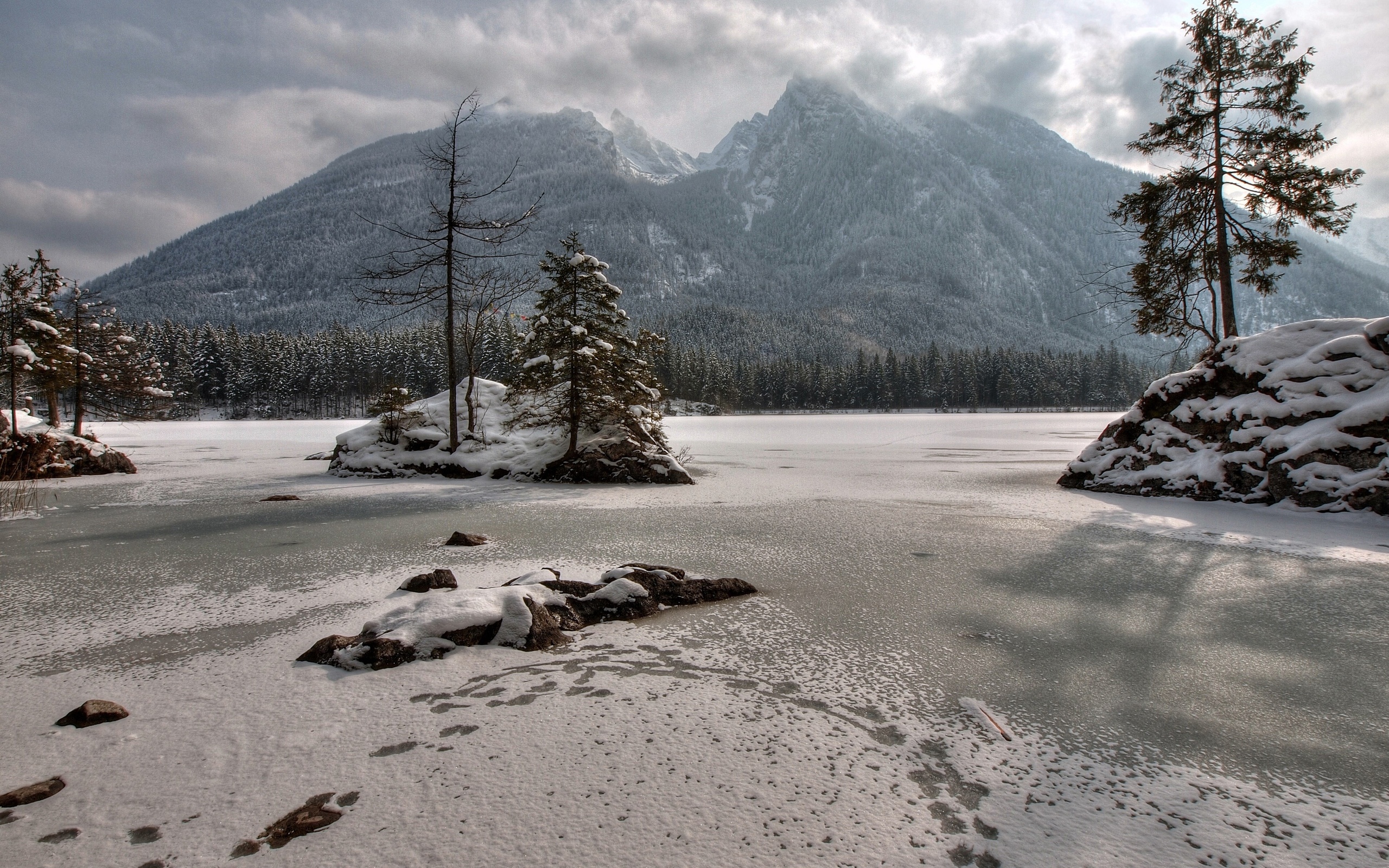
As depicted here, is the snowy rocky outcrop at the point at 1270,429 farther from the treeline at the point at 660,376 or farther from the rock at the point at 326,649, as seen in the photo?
the treeline at the point at 660,376

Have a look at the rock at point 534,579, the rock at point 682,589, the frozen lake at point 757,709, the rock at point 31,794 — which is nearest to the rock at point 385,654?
the frozen lake at point 757,709

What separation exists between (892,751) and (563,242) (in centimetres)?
1383

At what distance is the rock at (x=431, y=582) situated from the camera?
5.00m

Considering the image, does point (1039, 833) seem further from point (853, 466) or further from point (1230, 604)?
point (853, 466)

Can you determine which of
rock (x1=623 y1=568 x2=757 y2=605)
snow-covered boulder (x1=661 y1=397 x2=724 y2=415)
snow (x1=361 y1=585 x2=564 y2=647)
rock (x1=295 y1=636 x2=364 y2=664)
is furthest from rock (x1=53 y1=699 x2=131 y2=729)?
snow-covered boulder (x1=661 y1=397 x2=724 y2=415)

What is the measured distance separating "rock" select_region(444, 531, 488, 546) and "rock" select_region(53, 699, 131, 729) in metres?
4.16

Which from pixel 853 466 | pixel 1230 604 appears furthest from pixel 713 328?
pixel 1230 604

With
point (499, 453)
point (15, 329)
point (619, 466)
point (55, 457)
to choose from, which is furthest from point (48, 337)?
point (619, 466)

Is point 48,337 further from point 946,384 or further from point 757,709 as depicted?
point 946,384

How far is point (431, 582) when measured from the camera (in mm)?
5047

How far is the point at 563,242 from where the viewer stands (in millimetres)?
14359

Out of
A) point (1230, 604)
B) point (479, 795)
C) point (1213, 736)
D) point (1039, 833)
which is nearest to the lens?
point (1039, 833)

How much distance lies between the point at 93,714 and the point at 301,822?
5.57 feet

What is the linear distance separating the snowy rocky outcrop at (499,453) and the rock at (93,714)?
11112mm
